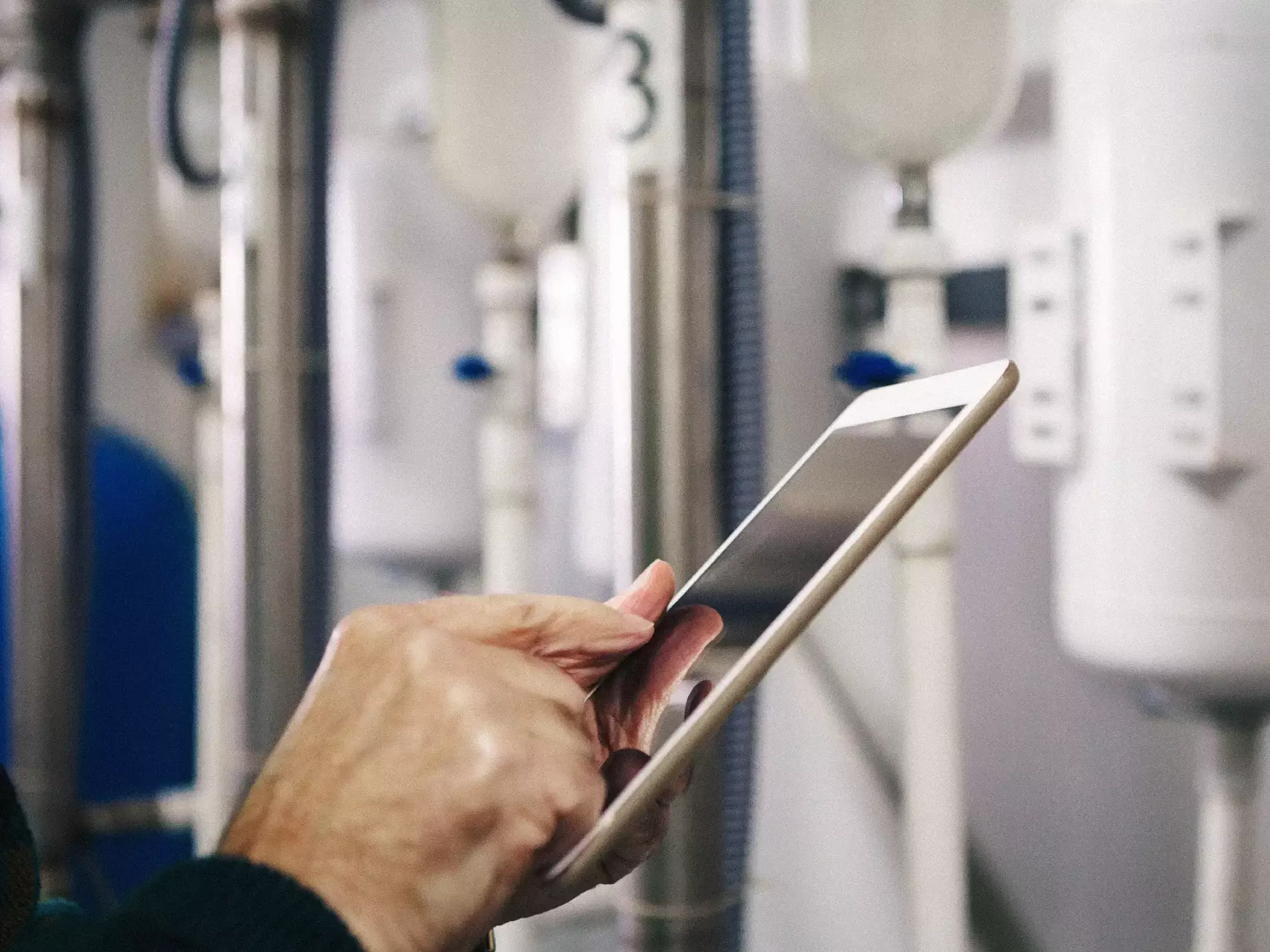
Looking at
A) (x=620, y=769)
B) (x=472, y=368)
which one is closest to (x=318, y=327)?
(x=472, y=368)

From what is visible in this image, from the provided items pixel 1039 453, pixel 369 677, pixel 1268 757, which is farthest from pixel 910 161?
pixel 369 677

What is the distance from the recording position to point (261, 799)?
0.34 metres

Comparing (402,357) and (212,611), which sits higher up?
(402,357)

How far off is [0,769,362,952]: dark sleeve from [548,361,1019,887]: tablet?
0.06m

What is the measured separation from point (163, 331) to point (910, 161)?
148 cm

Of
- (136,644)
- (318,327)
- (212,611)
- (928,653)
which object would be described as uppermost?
(318,327)

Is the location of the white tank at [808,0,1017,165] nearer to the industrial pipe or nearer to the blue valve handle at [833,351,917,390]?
the blue valve handle at [833,351,917,390]

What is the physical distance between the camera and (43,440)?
156 cm

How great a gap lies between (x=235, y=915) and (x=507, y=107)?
0.92 metres

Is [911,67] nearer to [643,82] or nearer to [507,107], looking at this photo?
[643,82]

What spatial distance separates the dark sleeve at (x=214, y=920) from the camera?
0.96 feet

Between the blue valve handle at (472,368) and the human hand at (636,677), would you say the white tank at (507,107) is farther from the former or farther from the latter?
the human hand at (636,677)

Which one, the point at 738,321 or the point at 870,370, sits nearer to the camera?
the point at 870,370

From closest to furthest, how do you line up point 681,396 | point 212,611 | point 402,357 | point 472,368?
1. point 681,396
2. point 472,368
3. point 402,357
4. point 212,611
